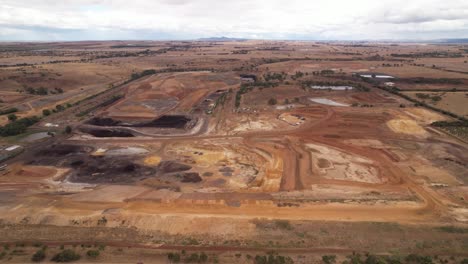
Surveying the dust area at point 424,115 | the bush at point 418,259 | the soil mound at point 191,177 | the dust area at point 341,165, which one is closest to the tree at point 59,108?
the soil mound at point 191,177

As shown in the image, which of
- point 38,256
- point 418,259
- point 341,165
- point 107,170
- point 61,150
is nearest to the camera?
point 418,259

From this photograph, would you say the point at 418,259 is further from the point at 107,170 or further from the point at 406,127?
the point at 406,127

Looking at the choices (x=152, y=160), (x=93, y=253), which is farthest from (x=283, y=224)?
(x=152, y=160)

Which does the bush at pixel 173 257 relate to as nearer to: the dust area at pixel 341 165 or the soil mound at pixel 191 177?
the soil mound at pixel 191 177

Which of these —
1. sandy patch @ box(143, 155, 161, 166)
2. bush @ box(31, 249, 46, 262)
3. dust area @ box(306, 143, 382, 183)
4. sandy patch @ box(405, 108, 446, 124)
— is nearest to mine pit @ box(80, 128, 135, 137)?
sandy patch @ box(143, 155, 161, 166)

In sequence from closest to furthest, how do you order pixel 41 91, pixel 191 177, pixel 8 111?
Answer: pixel 191 177
pixel 8 111
pixel 41 91

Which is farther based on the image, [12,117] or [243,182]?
[12,117]

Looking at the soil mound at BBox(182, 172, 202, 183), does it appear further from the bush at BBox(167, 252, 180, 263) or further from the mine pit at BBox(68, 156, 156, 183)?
the bush at BBox(167, 252, 180, 263)

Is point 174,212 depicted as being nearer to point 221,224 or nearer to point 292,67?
point 221,224
